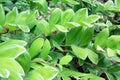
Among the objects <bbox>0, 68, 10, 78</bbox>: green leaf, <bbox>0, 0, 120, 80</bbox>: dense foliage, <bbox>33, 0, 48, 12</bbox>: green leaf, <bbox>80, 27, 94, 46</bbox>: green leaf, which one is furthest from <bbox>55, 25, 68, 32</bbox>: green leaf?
<bbox>0, 68, 10, 78</bbox>: green leaf

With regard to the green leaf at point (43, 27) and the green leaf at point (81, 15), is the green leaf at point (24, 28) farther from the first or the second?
the green leaf at point (81, 15)

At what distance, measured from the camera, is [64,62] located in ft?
3.51

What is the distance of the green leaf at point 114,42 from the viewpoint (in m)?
1.14

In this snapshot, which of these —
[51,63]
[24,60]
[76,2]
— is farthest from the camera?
[76,2]

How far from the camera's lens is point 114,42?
114 centimetres

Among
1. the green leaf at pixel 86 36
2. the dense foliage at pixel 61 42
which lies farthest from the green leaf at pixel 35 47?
the green leaf at pixel 86 36

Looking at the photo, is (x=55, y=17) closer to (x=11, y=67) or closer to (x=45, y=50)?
(x=45, y=50)

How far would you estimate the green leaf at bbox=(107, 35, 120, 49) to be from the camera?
1.14 meters

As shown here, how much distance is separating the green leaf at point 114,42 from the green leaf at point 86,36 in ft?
0.26

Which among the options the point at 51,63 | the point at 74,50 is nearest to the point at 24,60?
the point at 51,63

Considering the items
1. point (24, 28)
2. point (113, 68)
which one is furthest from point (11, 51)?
point (113, 68)

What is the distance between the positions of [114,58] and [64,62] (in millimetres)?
238

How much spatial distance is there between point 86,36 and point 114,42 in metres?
0.12

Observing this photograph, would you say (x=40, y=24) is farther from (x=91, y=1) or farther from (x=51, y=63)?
(x=91, y=1)
